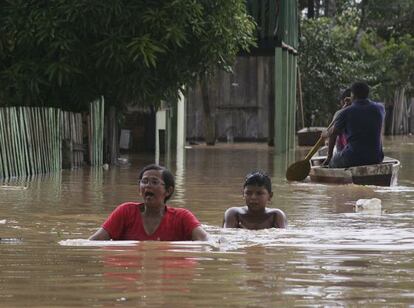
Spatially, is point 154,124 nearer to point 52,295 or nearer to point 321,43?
A: point 321,43

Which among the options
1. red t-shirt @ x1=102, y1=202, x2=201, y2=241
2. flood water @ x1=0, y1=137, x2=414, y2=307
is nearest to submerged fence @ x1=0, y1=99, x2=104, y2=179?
flood water @ x1=0, y1=137, x2=414, y2=307

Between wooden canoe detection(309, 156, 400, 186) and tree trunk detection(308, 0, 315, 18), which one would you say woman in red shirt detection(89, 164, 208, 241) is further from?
tree trunk detection(308, 0, 315, 18)

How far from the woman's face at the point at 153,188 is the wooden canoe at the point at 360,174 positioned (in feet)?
29.0

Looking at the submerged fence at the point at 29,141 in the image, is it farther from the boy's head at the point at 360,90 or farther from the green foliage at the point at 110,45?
the boy's head at the point at 360,90

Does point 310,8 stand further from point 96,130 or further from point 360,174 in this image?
point 360,174

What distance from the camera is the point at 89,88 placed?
78.1 ft

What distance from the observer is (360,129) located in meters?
18.1

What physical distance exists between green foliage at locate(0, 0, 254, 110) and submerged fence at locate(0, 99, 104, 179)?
672 mm

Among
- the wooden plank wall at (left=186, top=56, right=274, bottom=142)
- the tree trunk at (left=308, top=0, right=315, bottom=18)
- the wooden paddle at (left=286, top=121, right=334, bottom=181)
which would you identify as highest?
the tree trunk at (left=308, top=0, right=315, bottom=18)

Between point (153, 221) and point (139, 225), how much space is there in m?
0.11

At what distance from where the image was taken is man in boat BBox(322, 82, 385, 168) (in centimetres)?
1814

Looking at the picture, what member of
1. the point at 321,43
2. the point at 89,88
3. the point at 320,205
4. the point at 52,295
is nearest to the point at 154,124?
the point at 89,88

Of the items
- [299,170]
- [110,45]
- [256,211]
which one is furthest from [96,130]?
[256,211]

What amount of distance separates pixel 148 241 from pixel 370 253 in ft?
5.31
